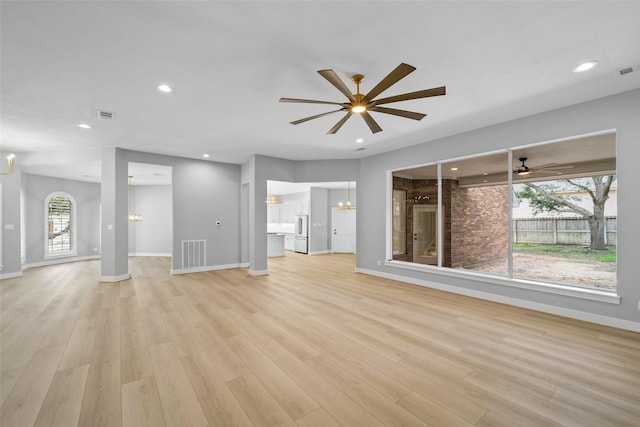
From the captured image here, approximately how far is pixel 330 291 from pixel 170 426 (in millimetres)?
3646

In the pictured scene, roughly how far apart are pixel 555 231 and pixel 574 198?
0.58 meters

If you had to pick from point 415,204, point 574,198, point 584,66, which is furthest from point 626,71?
point 415,204

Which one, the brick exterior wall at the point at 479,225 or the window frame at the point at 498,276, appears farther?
the brick exterior wall at the point at 479,225

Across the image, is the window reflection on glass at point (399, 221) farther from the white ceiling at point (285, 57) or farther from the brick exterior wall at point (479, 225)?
the white ceiling at point (285, 57)

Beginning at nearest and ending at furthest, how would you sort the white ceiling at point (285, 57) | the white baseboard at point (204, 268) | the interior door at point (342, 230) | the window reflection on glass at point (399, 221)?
the white ceiling at point (285, 57) → the window reflection on glass at point (399, 221) → the white baseboard at point (204, 268) → the interior door at point (342, 230)

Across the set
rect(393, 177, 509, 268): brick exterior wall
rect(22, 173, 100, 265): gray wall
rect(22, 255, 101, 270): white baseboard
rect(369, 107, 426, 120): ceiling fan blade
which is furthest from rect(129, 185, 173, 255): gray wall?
rect(369, 107, 426, 120): ceiling fan blade

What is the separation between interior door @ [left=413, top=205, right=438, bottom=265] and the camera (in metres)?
5.82

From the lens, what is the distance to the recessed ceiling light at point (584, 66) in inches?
110

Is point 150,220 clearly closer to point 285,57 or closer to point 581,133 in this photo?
point 285,57

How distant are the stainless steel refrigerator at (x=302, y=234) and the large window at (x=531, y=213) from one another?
5.94 meters

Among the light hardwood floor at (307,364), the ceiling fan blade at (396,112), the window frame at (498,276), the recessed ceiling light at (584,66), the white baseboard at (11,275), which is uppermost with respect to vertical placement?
the recessed ceiling light at (584,66)

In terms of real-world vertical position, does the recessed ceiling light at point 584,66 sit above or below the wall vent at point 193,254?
above

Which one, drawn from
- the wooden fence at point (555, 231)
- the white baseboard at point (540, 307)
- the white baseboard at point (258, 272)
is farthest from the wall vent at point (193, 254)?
the wooden fence at point (555, 231)

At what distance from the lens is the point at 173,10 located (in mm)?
2047
